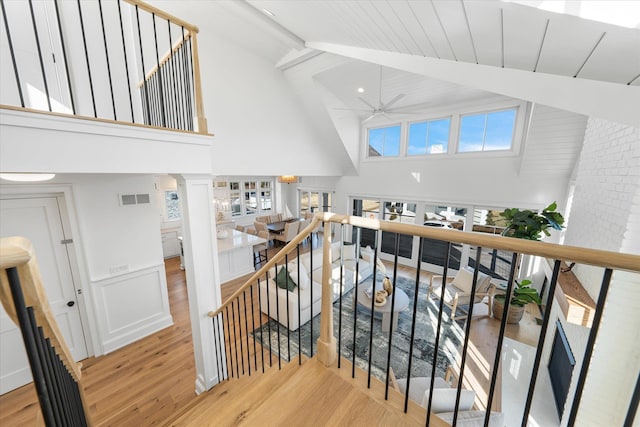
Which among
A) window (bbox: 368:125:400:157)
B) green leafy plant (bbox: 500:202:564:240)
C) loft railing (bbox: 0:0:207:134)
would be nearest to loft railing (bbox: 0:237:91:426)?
loft railing (bbox: 0:0:207:134)

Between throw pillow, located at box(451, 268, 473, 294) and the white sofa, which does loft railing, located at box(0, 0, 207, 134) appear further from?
throw pillow, located at box(451, 268, 473, 294)

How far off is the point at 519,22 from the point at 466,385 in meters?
3.49

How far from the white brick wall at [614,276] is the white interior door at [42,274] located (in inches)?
201

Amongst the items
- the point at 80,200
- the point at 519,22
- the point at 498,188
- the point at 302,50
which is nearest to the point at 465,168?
the point at 498,188

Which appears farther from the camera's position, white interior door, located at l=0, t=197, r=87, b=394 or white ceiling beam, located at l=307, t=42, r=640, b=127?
white interior door, located at l=0, t=197, r=87, b=394

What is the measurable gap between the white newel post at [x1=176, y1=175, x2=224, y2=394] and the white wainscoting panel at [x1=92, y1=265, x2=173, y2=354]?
1.43 metres

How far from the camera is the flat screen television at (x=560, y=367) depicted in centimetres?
248

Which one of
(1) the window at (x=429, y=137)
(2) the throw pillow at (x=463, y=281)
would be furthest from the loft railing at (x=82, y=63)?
(1) the window at (x=429, y=137)

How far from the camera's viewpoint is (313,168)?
6023 millimetres

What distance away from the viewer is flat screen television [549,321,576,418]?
248 cm

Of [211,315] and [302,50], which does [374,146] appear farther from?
[211,315]

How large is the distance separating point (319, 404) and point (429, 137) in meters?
6.00

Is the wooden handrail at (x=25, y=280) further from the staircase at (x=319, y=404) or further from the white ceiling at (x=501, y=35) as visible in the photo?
the white ceiling at (x=501, y=35)

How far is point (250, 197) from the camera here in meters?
9.15
